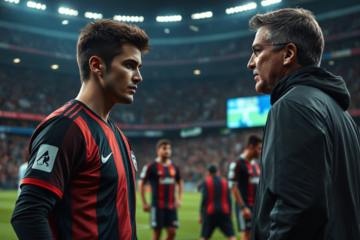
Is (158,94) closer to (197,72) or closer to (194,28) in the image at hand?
(197,72)

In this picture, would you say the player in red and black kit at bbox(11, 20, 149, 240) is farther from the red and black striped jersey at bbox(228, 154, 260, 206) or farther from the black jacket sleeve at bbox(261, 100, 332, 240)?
the red and black striped jersey at bbox(228, 154, 260, 206)

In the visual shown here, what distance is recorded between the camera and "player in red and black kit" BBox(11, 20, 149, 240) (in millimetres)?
1697

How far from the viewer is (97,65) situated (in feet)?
7.41

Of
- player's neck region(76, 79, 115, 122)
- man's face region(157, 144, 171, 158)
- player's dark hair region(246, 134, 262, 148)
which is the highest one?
player's neck region(76, 79, 115, 122)

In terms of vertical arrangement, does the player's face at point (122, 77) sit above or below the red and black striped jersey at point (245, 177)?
above

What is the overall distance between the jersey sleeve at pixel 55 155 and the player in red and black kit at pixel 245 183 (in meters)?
5.24

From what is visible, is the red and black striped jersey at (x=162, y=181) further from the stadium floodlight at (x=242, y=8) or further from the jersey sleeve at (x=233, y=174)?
the stadium floodlight at (x=242, y=8)

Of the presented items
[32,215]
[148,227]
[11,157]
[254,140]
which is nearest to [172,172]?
[254,140]

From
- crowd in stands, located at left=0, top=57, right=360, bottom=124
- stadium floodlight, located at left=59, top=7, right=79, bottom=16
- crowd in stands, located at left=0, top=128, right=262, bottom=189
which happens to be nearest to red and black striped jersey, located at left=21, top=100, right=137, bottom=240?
crowd in stands, located at left=0, top=128, right=262, bottom=189

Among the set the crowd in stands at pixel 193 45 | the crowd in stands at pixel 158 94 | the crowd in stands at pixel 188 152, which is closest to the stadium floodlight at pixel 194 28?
the crowd in stands at pixel 193 45

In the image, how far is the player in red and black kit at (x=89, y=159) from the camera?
1.70 metres

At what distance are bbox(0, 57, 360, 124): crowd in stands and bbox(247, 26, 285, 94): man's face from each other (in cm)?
2750

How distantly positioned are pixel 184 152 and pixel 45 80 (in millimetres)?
14458

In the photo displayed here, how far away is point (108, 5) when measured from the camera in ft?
103
